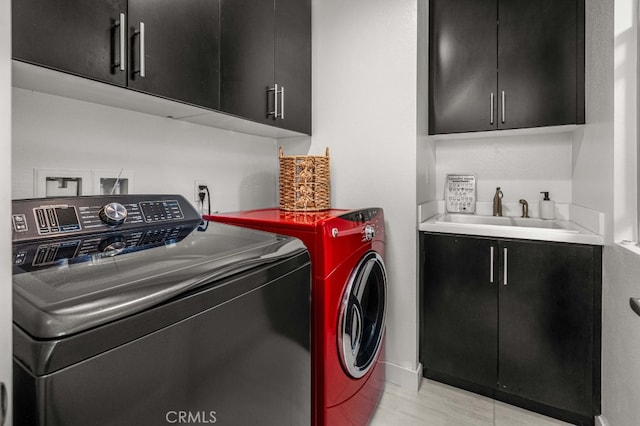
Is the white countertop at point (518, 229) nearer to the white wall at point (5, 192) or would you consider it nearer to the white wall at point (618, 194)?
the white wall at point (618, 194)

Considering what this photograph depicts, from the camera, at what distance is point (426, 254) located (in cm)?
204

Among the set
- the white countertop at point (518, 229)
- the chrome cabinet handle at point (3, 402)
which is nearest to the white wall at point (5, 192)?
the chrome cabinet handle at point (3, 402)

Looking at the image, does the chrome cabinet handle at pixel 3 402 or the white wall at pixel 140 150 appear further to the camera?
the white wall at pixel 140 150

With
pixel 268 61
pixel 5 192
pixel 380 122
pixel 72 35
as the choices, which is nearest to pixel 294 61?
pixel 268 61

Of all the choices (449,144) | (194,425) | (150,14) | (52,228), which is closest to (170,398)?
(194,425)

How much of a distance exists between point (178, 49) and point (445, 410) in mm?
2230

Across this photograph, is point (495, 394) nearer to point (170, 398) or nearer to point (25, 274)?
point (170, 398)

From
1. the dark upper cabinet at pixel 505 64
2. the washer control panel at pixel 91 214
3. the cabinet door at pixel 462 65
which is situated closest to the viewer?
the washer control panel at pixel 91 214

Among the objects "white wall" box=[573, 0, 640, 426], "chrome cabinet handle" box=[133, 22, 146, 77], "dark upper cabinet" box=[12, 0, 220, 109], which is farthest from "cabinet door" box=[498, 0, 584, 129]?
"chrome cabinet handle" box=[133, 22, 146, 77]

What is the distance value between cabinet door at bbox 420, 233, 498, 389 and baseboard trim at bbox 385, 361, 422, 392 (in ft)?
0.39

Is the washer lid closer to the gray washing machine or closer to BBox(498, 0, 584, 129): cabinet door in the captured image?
the gray washing machine

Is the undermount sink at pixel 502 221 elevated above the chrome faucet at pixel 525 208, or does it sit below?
below

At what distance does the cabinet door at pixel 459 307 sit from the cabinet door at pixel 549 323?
0.23 feet

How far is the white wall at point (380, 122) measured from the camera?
77.1 inches
